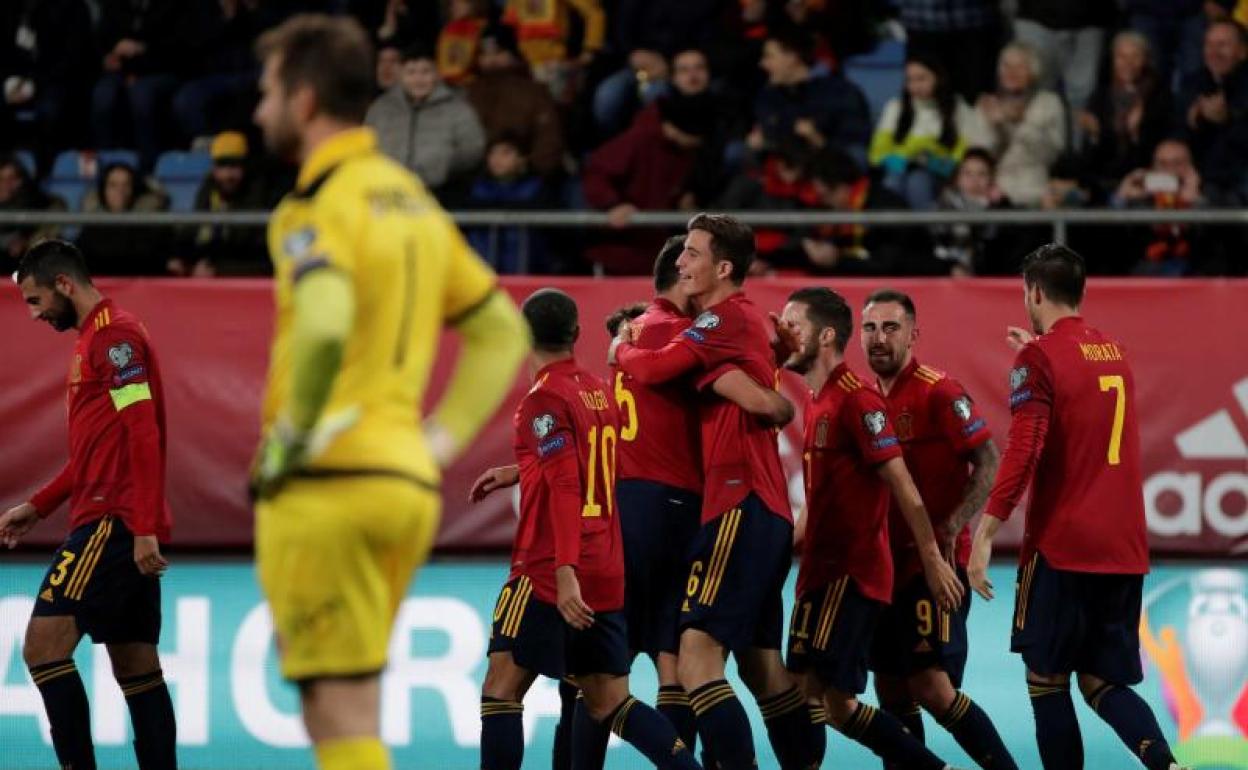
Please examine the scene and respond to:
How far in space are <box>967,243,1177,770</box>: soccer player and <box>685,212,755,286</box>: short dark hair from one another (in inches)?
41.5

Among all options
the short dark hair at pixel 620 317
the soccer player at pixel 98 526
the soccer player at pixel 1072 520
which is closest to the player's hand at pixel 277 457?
the soccer player at pixel 98 526

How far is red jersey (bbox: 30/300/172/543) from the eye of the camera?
800 cm

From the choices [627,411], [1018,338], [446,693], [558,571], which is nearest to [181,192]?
[446,693]

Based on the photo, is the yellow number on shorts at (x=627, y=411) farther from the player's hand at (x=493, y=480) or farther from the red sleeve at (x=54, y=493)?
the red sleeve at (x=54, y=493)

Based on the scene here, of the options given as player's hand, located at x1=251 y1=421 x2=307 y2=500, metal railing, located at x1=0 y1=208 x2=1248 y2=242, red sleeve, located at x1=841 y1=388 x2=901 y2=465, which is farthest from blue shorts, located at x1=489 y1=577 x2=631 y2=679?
metal railing, located at x1=0 y1=208 x2=1248 y2=242

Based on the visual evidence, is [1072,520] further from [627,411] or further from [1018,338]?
[627,411]

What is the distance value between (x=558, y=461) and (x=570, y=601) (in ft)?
1.65

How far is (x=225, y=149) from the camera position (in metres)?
13.2

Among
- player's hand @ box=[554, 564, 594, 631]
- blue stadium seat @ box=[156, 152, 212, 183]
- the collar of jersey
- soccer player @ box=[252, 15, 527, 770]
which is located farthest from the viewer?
blue stadium seat @ box=[156, 152, 212, 183]

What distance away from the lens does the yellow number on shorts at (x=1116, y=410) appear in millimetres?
7941

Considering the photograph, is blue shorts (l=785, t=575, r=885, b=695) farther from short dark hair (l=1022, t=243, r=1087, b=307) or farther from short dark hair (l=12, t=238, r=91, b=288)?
short dark hair (l=12, t=238, r=91, b=288)

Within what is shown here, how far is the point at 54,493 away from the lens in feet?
27.5

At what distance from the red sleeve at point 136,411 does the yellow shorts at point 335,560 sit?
325 centimetres

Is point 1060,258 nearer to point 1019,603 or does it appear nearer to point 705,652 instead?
point 1019,603
